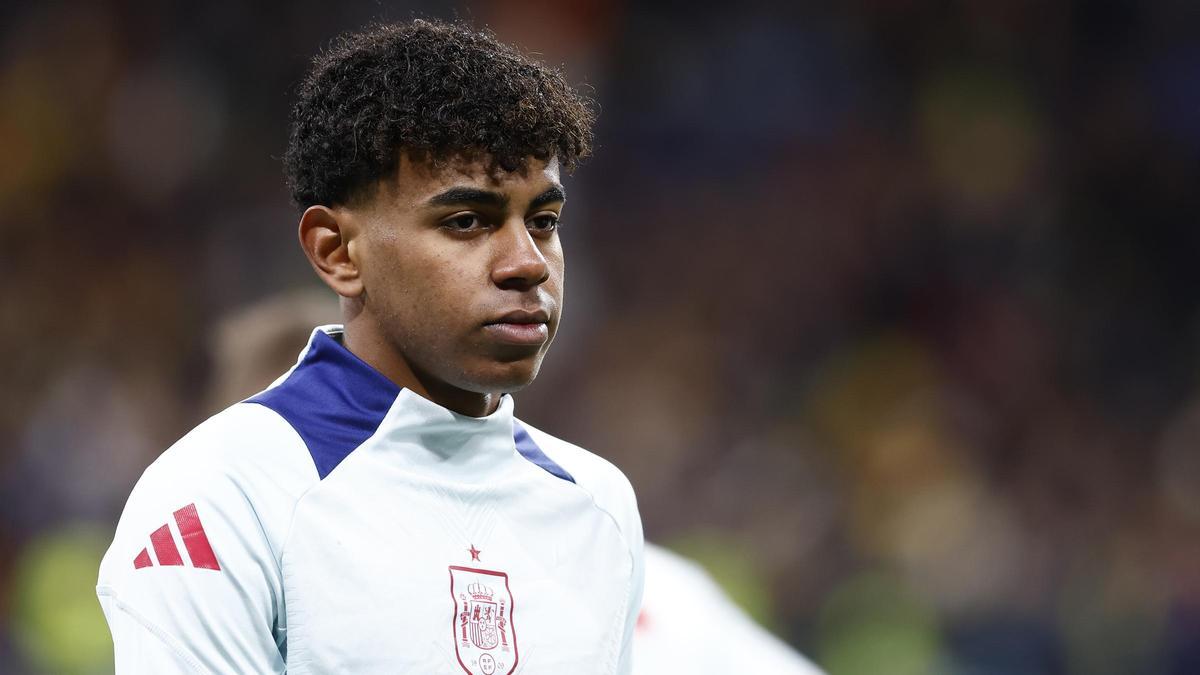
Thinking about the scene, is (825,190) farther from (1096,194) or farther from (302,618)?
(302,618)

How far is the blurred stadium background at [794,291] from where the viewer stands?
7.13 metres

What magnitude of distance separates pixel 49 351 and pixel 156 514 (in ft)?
19.4

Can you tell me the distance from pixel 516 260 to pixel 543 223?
0.39 feet

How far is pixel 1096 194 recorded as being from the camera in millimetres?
8297

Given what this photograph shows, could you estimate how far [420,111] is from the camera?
2023mm

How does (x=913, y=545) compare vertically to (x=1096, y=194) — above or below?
below

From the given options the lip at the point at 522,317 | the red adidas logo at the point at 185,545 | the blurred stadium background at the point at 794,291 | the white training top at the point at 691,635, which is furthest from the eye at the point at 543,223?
the blurred stadium background at the point at 794,291

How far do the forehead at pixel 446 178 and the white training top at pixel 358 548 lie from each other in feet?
0.82

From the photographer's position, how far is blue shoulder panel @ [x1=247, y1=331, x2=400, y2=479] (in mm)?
2029

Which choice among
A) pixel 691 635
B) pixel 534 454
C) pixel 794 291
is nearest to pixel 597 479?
pixel 534 454

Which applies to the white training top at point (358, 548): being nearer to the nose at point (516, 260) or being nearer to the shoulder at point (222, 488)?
the shoulder at point (222, 488)

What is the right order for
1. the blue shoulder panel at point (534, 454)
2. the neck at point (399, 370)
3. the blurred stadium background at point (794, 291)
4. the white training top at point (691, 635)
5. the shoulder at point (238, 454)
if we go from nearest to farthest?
the shoulder at point (238, 454)
the neck at point (399, 370)
the blue shoulder panel at point (534, 454)
the white training top at point (691, 635)
the blurred stadium background at point (794, 291)

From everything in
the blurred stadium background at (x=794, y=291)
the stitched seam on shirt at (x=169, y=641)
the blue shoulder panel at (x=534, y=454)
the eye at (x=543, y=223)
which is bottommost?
the stitched seam on shirt at (x=169, y=641)

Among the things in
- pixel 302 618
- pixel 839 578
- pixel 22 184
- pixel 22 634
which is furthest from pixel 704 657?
pixel 22 184
